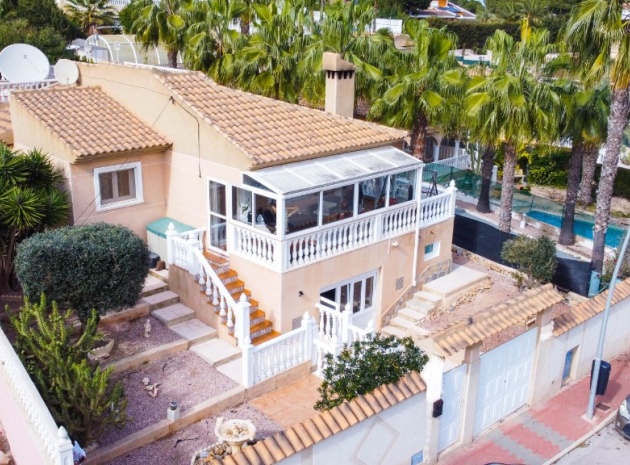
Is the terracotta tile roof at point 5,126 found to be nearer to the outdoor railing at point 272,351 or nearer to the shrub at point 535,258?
the outdoor railing at point 272,351

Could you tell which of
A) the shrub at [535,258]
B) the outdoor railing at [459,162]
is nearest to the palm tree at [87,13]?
the outdoor railing at [459,162]

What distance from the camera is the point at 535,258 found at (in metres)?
21.1

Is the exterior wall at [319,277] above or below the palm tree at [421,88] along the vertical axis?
below

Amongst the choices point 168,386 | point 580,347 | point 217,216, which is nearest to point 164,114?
point 217,216

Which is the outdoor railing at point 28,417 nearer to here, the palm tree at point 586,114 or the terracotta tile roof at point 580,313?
the terracotta tile roof at point 580,313

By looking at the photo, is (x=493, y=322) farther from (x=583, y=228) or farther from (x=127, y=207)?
(x=583, y=228)

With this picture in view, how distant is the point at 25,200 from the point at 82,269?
122 inches

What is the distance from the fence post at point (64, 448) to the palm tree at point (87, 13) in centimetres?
5604

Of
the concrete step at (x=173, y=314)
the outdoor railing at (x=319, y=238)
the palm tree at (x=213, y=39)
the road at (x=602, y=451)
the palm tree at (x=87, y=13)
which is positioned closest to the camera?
the road at (x=602, y=451)

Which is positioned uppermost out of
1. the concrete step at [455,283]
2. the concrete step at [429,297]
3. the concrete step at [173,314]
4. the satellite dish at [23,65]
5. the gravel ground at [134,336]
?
the satellite dish at [23,65]

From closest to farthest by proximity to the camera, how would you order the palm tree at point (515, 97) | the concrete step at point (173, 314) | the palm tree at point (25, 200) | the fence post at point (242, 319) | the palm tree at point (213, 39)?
the fence post at point (242, 319)
the palm tree at point (25, 200)
the concrete step at point (173, 314)
the palm tree at point (515, 97)
the palm tree at point (213, 39)

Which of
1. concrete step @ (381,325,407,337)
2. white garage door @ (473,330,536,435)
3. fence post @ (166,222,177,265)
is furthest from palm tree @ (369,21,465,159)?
white garage door @ (473,330,536,435)

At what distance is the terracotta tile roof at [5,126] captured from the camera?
21.8 metres

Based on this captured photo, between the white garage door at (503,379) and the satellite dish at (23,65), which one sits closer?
the white garage door at (503,379)
